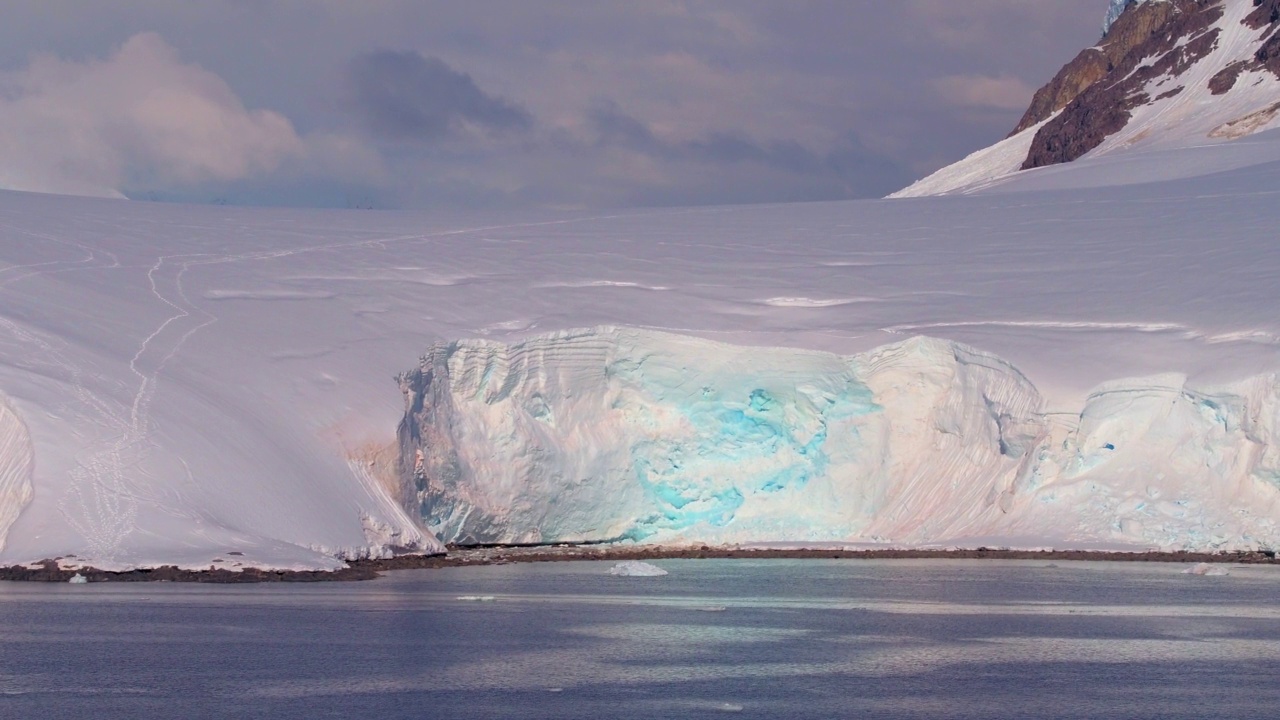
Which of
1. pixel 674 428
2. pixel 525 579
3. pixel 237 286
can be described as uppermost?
pixel 237 286

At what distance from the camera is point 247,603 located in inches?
820

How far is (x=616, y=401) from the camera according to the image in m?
29.9

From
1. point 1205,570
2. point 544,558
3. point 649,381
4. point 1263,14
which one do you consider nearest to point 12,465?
point 544,558

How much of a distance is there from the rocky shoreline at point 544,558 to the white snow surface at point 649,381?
0.23 metres

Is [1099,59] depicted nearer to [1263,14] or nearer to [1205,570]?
[1263,14]

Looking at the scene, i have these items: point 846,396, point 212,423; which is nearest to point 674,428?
point 846,396

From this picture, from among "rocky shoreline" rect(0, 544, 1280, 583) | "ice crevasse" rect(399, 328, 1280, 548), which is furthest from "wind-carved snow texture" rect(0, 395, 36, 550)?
"ice crevasse" rect(399, 328, 1280, 548)

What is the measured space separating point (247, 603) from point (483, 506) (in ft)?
27.8

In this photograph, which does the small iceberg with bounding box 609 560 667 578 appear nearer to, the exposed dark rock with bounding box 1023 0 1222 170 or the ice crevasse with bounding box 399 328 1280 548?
the ice crevasse with bounding box 399 328 1280 548

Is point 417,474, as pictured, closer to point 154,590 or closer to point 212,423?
point 212,423

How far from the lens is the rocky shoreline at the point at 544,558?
22.8m

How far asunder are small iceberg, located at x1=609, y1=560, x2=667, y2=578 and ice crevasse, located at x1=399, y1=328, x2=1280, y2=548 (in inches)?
147

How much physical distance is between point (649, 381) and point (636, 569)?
511cm

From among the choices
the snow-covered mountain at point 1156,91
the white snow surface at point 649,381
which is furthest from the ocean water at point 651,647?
the snow-covered mountain at point 1156,91
